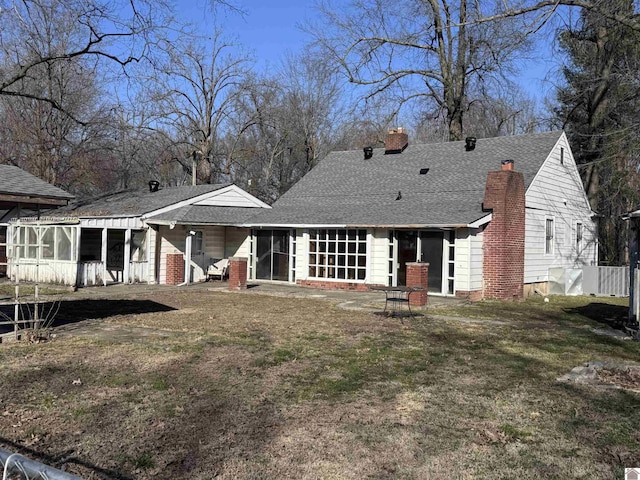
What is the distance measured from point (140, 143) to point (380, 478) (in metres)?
39.8

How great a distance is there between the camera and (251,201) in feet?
85.5

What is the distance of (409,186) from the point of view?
2306 cm

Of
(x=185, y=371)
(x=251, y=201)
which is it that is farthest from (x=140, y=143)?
(x=185, y=371)

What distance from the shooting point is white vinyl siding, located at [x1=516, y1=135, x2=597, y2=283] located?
67.6 ft

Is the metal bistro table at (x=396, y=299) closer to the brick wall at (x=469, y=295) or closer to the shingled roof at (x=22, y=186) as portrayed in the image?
the brick wall at (x=469, y=295)

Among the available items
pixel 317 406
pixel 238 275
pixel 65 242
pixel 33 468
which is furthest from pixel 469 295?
pixel 33 468

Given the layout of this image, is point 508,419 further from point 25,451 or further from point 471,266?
point 471,266

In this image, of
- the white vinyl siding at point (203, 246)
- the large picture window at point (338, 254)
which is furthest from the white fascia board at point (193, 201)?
the large picture window at point (338, 254)

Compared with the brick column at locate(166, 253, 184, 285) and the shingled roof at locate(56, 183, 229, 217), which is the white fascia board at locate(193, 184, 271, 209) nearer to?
the shingled roof at locate(56, 183, 229, 217)

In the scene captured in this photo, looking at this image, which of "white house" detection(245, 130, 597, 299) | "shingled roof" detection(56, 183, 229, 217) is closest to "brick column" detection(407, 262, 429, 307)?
"white house" detection(245, 130, 597, 299)

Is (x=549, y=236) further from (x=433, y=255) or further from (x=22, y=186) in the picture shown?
(x=22, y=186)

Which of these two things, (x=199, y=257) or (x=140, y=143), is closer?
(x=199, y=257)

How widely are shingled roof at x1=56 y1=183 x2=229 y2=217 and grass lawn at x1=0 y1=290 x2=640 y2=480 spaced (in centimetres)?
1131

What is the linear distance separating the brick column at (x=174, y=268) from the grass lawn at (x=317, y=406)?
406 inches
